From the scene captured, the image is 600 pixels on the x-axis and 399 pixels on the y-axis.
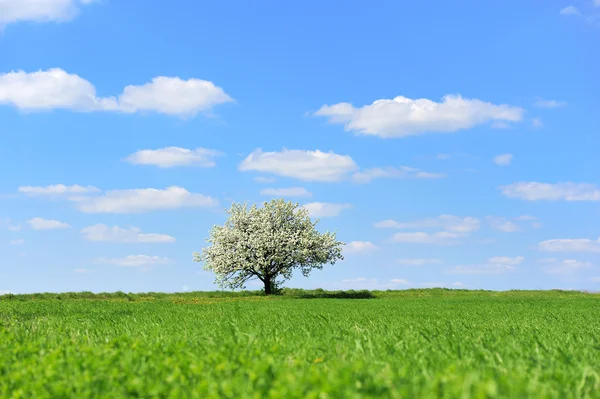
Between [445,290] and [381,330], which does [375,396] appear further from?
[445,290]

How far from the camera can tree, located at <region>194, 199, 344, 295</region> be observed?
2306 inches

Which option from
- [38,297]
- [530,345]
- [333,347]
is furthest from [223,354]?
[38,297]

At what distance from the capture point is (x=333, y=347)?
20.6 feet

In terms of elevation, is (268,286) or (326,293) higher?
(268,286)

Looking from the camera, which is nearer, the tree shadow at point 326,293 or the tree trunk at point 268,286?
the tree shadow at point 326,293

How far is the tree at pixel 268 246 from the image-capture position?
58562mm

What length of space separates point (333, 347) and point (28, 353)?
3.46 m

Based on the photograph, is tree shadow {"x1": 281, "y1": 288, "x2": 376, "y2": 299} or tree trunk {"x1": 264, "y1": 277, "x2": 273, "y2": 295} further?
tree trunk {"x1": 264, "y1": 277, "x2": 273, "y2": 295}

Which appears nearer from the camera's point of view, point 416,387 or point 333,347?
point 416,387

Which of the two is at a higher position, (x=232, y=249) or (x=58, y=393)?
(x=232, y=249)

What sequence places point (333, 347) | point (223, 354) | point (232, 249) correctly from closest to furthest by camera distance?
1. point (223, 354)
2. point (333, 347)
3. point (232, 249)

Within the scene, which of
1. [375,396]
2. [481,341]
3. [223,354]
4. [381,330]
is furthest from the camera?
[381,330]

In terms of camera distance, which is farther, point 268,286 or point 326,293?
point 268,286

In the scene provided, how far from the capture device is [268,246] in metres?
58.2
